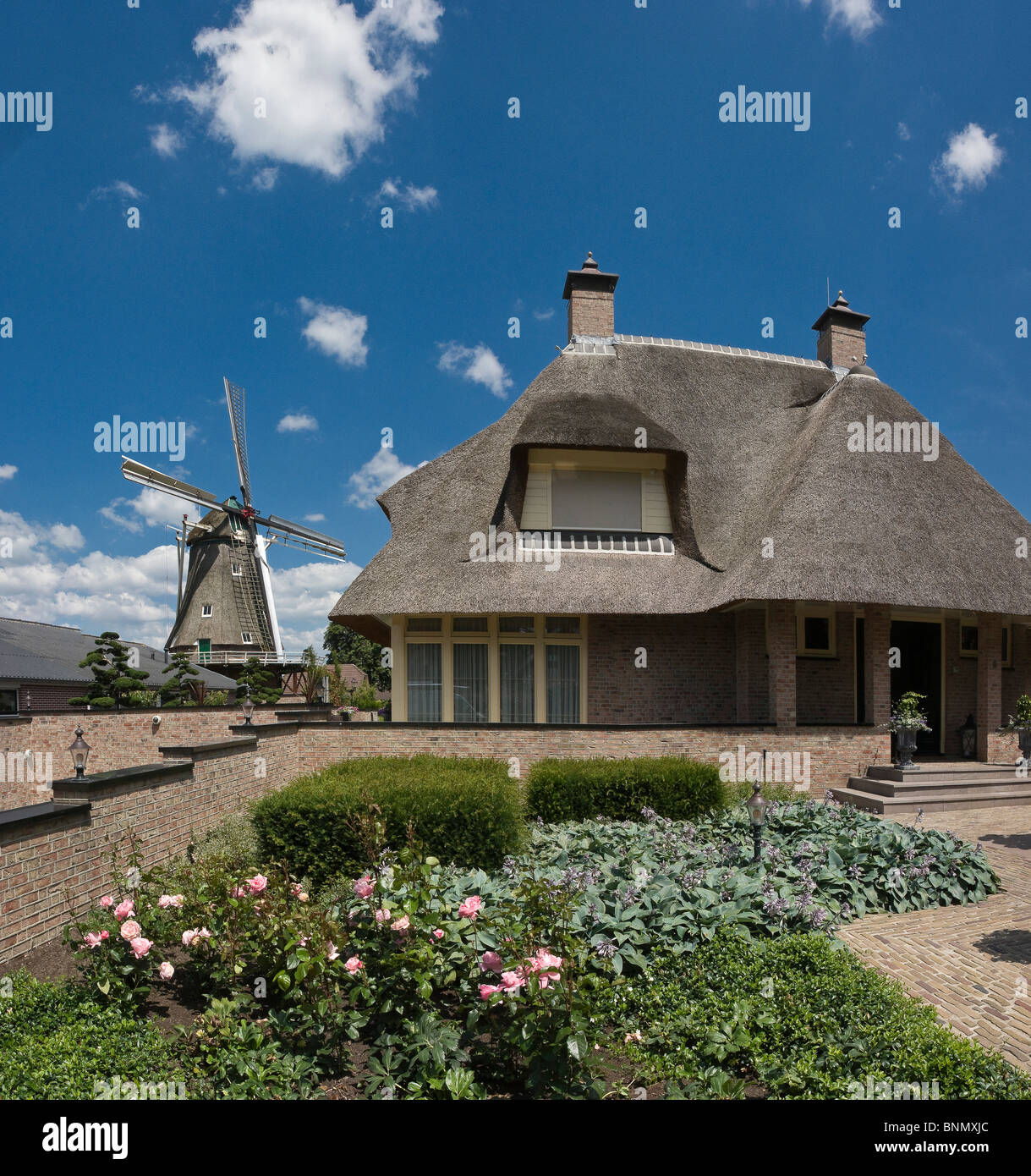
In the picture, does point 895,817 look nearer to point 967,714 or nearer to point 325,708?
point 967,714

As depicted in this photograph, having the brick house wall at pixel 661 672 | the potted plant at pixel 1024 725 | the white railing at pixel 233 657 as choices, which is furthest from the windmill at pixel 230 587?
the potted plant at pixel 1024 725

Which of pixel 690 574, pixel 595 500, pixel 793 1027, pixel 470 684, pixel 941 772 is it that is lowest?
pixel 941 772

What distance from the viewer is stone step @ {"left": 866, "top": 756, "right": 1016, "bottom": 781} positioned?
12.6 meters

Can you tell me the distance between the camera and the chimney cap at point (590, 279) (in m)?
18.6

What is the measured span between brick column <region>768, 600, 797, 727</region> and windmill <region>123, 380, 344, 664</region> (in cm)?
2653

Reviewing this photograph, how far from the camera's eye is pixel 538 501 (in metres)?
15.3

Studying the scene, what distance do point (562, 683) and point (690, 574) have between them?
3.27 metres

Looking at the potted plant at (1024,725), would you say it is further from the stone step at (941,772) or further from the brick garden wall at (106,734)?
the brick garden wall at (106,734)

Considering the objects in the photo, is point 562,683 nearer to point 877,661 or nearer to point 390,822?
point 877,661

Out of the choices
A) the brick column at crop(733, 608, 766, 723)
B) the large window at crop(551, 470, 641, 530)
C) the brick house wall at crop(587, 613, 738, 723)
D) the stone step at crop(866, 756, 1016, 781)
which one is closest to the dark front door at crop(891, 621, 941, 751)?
the stone step at crop(866, 756, 1016, 781)

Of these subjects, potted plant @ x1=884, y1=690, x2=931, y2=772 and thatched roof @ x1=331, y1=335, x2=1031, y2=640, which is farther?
thatched roof @ x1=331, y1=335, x2=1031, y2=640

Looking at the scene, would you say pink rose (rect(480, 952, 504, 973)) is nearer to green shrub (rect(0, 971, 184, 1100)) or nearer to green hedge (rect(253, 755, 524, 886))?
green shrub (rect(0, 971, 184, 1100))

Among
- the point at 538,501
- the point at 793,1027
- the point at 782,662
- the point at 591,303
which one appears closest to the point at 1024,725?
the point at 782,662

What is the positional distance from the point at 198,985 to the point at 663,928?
3.23 metres
